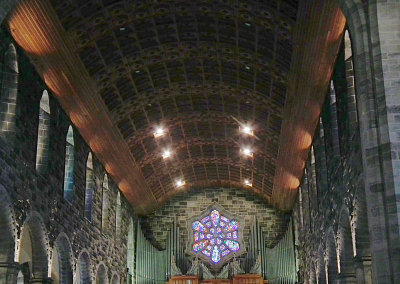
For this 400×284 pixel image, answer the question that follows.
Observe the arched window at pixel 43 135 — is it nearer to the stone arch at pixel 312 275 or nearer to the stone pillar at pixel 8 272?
the stone pillar at pixel 8 272

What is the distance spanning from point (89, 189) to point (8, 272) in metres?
10.5

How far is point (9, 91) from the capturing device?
67.2ft

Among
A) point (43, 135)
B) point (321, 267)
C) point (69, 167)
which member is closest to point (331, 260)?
point (321, 267)

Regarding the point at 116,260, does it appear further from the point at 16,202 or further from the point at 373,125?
the point at 373,125

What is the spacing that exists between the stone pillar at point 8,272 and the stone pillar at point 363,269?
31.6 ft

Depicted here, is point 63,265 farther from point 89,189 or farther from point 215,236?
point 215,236

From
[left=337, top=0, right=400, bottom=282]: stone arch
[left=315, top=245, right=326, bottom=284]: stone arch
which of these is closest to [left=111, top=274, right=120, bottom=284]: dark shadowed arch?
[left=315, top=245, right=326, bottom=284]: stone arch

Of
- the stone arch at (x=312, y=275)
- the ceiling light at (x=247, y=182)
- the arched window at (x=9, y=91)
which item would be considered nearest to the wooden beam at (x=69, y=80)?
the arched window at (x=9, y=91)

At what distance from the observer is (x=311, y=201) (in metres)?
30.5

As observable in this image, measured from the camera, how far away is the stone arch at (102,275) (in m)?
31.4

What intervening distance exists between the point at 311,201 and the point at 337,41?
11321mm

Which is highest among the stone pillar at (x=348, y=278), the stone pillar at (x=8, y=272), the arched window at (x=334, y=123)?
the arched window at (x=334, y=123)

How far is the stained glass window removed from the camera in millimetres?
41438

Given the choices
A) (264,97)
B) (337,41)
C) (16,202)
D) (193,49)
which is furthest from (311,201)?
(16,202)
